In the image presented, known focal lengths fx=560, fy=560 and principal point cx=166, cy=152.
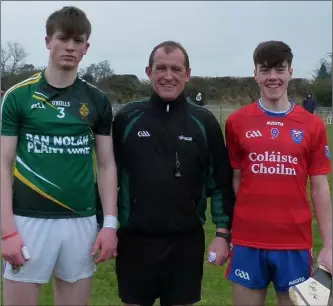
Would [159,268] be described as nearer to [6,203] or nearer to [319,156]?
[6,203]

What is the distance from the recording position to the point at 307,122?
3.26 m

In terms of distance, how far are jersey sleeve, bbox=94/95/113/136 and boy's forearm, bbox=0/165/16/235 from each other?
540mm

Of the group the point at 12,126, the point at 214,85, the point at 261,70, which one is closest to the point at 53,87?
the point at 12,126

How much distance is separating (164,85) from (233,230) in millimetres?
957

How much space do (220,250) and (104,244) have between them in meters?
0.73

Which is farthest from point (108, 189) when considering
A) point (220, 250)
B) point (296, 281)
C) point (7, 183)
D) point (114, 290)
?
point (114, 290)

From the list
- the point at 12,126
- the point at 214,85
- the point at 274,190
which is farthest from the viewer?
the point at 214,85

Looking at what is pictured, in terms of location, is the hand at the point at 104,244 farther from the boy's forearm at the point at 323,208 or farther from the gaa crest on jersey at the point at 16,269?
the boy's forearm at the point at 323,208

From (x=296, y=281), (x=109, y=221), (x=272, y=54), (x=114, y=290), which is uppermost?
(x=272, y=54)

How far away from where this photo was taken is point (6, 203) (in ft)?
9.50

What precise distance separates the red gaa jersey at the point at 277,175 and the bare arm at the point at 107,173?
744mm

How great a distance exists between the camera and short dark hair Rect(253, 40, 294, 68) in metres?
3.23

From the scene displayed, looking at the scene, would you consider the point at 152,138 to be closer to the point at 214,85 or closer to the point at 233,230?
the point at 233,230

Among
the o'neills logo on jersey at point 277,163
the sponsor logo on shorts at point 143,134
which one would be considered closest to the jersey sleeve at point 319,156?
the o'neills logo on jersey at point 277,163
